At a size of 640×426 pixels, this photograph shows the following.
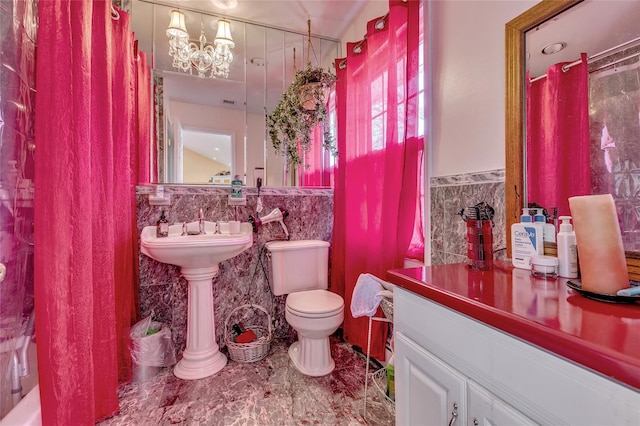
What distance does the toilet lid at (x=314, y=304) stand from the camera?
1622 mm

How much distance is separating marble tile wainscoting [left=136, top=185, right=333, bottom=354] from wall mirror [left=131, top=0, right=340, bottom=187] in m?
0.15

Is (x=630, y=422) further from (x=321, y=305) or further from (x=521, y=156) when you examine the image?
(x=321, y=305)

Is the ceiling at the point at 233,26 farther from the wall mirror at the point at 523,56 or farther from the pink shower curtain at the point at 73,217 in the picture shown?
the wall mirror at the point at 523,56

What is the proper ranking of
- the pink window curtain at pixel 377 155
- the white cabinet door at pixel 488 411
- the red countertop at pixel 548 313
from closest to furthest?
the red countertop at pixel 548 313 < the white cabinet door at pixel 488 411 < the pink window curtain at pixel 377 155

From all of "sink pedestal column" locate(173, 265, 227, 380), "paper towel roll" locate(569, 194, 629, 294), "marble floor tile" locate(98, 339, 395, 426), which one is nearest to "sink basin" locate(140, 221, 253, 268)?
"sink pedestal column" locate(173, 265, 227, 380)

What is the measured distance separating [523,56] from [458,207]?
63 cm

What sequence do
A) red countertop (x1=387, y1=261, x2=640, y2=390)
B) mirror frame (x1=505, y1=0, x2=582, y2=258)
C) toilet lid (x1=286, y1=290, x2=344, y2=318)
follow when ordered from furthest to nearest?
1. toilet lid (x1=286, y1=290, x2=344, y2=318)
2. mirror frame (x1=505, y1=0, x2=582, y2=258)
3. red countertop (x1=387, y1=261, x2=640, y2=390)

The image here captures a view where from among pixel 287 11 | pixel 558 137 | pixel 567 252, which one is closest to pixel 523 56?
pixel 558 137

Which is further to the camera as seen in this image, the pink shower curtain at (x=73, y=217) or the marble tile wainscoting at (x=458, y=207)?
the marble tile wainscoting at (x=458, y=207)

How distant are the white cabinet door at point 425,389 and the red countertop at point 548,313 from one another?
0.17m

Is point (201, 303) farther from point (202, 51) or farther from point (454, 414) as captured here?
point (202, 51)

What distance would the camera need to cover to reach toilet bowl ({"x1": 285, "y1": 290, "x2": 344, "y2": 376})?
162 cm

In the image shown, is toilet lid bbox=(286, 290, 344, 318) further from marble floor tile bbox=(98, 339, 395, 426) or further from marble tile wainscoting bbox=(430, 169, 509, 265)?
marble tile wainscoting bbox=(430, 169, 509, 265)

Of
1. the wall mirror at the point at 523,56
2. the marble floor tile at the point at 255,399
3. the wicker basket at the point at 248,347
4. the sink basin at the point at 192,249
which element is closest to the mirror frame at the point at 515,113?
the wall mirror at the point at 523,56
